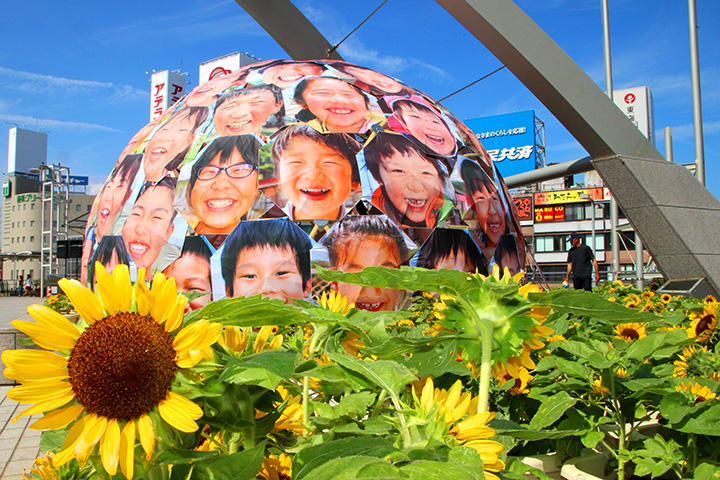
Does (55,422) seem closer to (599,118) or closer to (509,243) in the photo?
(509,243)

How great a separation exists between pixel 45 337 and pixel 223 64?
101 ft

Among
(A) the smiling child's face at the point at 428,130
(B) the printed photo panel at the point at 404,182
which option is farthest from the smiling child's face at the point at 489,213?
(A) the smiling child's face at the point at 428,130

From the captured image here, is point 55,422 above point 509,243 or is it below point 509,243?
below

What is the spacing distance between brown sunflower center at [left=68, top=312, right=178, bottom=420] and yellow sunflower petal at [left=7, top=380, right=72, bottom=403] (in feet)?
0.04

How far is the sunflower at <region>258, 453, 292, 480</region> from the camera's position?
2.31 feet

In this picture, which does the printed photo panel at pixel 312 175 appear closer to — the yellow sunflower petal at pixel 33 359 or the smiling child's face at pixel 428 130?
the smiling child's face at pixel 428 130

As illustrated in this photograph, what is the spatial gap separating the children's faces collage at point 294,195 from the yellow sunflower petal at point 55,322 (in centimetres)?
304

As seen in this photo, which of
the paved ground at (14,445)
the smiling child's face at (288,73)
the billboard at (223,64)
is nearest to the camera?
the paved ground at (14,445)

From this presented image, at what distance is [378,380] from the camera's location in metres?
0.57

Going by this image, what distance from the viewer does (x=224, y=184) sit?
153 inches

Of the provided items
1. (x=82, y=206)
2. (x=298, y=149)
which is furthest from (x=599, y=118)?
(x=82, y=206)

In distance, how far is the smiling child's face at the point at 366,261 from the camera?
3.77 meters

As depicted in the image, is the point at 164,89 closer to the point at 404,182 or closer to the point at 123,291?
the point at 404,182

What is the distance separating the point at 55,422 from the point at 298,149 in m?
3.52
